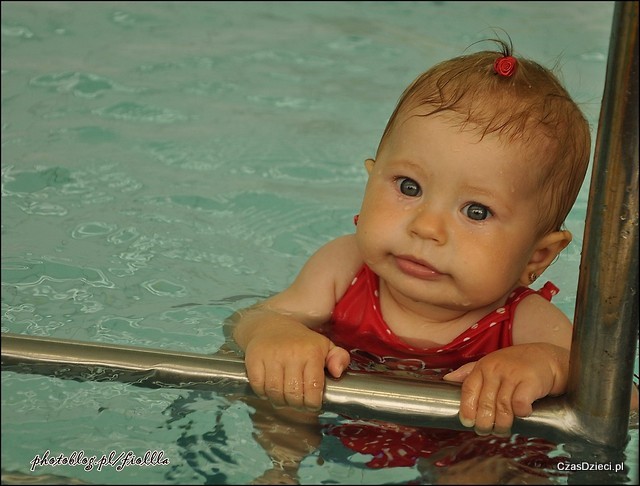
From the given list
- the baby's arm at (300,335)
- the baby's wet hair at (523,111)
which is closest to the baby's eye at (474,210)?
the baby's wet hair at (523,111)

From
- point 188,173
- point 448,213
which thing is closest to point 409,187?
point 448,213

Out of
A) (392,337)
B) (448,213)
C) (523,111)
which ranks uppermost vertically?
(523,111)

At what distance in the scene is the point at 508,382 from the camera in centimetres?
151

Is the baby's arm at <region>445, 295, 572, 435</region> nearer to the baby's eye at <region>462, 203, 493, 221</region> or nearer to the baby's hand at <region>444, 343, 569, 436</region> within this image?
the baby's hand at <region>444, 343, 569, 436</region>

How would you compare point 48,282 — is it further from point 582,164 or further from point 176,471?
point 582,164

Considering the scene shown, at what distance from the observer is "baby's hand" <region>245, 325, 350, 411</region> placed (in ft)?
4.83

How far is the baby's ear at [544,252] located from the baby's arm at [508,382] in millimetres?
149

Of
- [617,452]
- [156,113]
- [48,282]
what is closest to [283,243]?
[48,282]

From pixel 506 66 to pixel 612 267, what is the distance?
610 mm

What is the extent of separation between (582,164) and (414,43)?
2.60 meters

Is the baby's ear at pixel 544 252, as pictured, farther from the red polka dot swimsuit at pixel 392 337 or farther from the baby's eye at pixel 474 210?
the baby's eye at pixel 474 210

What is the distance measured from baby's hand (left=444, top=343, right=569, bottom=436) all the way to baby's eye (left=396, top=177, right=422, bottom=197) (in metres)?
0.32

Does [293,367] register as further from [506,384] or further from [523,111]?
[523,111]

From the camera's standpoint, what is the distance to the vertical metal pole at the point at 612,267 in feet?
4.04
